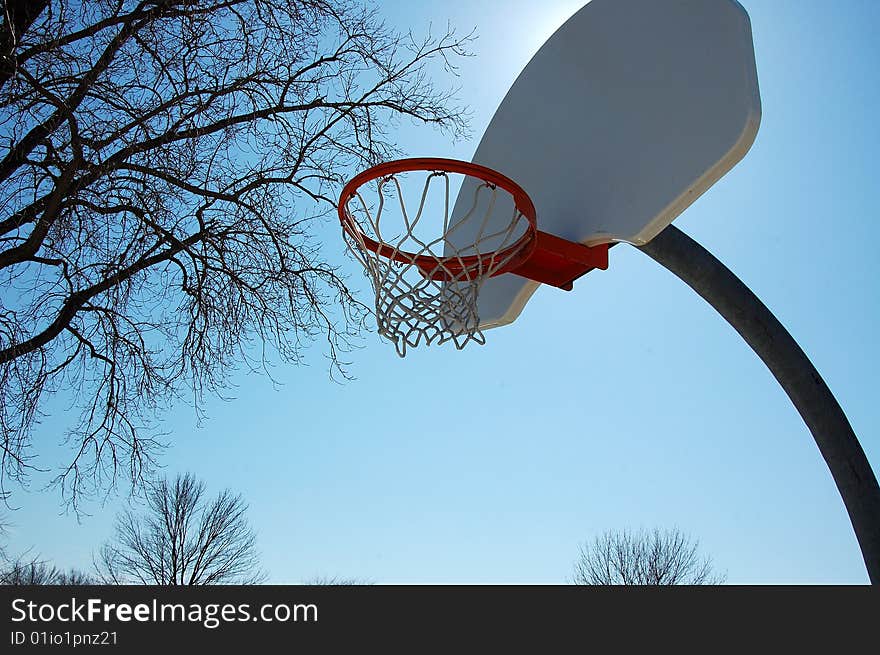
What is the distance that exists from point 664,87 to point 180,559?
54.6ft

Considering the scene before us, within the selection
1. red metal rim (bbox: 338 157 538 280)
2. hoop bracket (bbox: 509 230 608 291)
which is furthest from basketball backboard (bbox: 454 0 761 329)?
red metal rim (bbox: 338 157 538 280)

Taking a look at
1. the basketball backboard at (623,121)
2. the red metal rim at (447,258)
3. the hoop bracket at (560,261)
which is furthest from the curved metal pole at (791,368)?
the red metal rim at (447,258)

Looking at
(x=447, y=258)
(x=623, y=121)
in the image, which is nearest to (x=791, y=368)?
(x=623, y=121)

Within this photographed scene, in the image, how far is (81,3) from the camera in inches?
175

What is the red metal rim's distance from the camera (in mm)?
Answer: 2756

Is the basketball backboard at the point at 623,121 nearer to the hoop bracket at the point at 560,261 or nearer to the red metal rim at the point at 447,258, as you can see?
the hoop bracket at the point at 560,261

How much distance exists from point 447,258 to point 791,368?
144 centimetres

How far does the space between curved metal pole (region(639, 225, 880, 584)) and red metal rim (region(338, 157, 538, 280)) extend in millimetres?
497

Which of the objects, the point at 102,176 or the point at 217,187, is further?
the point at 217,187

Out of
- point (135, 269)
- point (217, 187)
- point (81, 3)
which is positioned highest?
point (81, 3)

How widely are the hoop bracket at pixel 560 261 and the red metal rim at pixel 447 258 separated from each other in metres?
0.05
